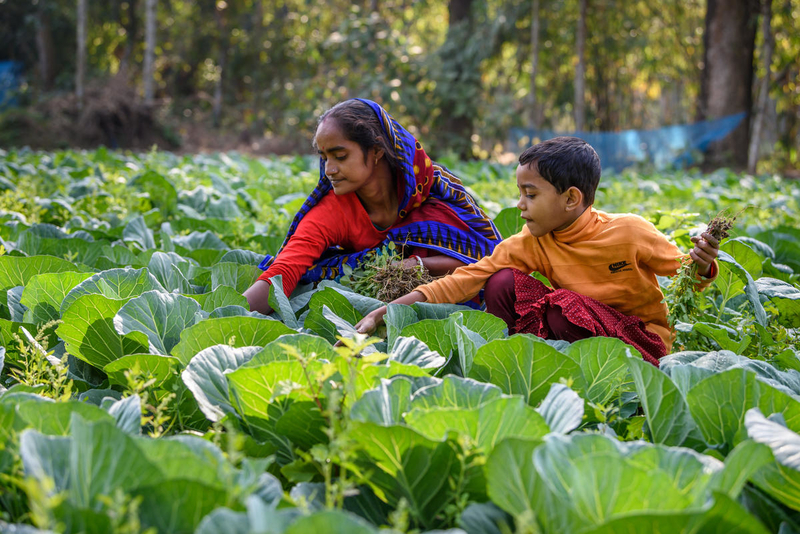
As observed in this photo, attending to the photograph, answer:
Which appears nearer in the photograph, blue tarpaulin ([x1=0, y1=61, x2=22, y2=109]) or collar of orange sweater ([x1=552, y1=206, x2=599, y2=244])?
collar of orange sweater ([x1=552, y1=206, x2=599, y2=244])

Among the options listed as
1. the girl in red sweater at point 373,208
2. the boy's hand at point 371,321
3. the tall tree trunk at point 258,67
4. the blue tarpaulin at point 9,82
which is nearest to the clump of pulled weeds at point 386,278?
the girl in red sweater at point 373,208

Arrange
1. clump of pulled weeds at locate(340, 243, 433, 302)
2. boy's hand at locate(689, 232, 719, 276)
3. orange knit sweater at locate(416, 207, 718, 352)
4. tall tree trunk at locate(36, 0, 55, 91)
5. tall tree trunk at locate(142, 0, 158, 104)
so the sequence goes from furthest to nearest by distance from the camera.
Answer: tall tree trunk at locate(36, 0, 55, 91) < tall tree trunk at locate(142, 0, 158, 104) < clump of pulled weeds at locate(340, 243, 433, 302) < orange knit sweater at locate(416, 207, 718, 352) < boy's hand at locate(689, 232, 719, 276)

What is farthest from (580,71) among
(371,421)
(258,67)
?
(258,67)

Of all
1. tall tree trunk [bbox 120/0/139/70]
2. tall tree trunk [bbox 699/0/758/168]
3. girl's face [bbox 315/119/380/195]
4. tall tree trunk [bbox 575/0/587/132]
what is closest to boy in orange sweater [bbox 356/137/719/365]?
girl's face [bbox 315/119/380/195]

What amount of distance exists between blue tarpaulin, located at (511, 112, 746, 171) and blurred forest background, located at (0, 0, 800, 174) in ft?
0.88

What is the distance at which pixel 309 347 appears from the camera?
160 centimetres

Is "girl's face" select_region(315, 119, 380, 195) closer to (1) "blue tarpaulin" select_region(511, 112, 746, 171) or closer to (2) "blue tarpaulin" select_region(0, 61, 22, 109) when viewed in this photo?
(1) "blue tarpaulin" select_region(511, 112, 746, 171)

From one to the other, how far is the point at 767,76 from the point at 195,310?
14785 mm

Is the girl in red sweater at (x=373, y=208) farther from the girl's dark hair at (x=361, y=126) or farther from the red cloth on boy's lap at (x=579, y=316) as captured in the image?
the red cloth on boy's lap at (x=579, y=316)

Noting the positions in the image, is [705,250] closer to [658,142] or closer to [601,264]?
[601,264]

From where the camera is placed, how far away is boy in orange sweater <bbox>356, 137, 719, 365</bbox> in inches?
87.7

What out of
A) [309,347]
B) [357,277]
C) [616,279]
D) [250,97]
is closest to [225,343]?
[309,347]

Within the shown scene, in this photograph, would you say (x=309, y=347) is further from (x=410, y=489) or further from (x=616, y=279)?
(x=616, y=279)

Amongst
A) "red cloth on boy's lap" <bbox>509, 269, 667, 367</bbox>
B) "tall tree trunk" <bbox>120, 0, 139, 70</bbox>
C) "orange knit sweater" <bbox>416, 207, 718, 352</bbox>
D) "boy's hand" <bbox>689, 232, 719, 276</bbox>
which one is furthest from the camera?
"tall tree trunk" <bbox>120, 0, 139, 70</bbox>
